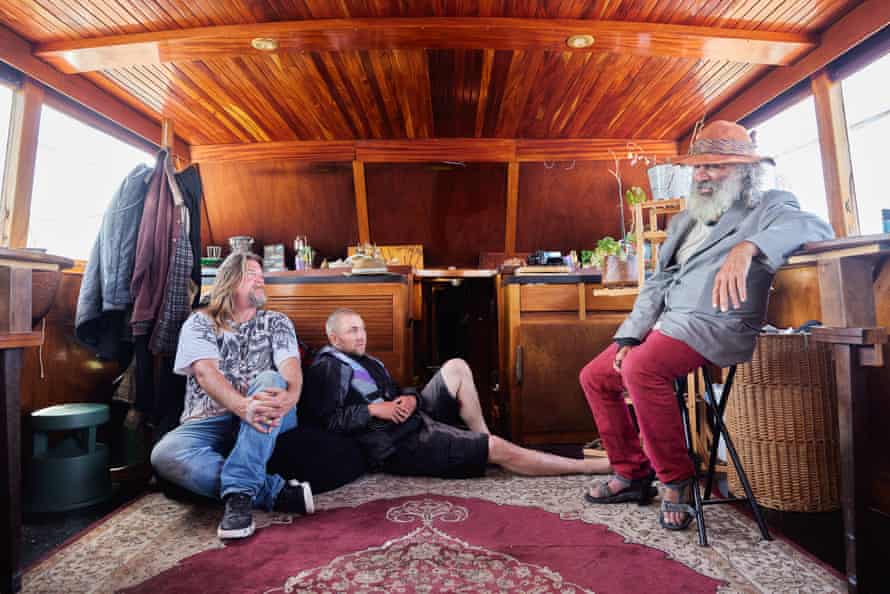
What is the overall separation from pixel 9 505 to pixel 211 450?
2.45 ft

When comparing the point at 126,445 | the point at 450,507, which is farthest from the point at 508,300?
the point at 126,445

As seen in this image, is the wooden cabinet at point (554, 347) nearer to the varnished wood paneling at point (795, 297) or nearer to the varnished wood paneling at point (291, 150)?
the varnished wood paneling at point (795, 297)

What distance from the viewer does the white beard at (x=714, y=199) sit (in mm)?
1891

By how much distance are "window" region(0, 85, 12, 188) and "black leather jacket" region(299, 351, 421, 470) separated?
2418 millimetres

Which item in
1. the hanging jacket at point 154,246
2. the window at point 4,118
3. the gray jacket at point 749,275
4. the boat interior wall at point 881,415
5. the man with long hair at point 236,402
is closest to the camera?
the gray jacket at point 749,275

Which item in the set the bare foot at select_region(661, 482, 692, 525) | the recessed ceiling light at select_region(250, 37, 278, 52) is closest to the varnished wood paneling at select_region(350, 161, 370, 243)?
the recessed ceiling light at select_region(250, 37, 278, 52)

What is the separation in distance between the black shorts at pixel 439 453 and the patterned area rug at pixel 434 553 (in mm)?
284

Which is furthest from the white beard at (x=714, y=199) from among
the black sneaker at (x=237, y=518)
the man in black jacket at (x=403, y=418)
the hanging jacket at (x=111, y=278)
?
the hanging jacket at (x=111, y=278)

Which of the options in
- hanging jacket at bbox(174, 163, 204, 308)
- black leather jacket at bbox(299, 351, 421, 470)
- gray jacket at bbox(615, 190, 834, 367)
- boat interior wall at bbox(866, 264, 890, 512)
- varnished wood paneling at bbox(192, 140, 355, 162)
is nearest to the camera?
gray jacket at bbox(615, 190, 834, 367)

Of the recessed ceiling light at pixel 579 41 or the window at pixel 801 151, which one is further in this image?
the window at pixel 801 151

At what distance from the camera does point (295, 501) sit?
2.04m

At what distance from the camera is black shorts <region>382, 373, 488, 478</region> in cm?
248

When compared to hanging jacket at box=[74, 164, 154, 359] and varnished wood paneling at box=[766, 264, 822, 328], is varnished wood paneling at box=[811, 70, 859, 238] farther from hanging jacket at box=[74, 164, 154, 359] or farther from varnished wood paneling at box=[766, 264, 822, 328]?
hanging jacket at box=[74, 164, 154, 359]

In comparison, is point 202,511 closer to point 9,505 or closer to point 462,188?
point 9,505
